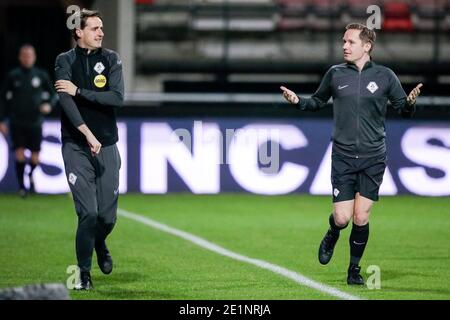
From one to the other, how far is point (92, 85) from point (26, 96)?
9.51 meters

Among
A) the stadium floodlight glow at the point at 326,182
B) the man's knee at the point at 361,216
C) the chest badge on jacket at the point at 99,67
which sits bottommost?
the stadium floodlight glow at the point at 326,182

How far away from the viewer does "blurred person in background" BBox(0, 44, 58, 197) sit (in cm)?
1828

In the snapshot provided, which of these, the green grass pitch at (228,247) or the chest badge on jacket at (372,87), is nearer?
the green grass pitch at (228,247)

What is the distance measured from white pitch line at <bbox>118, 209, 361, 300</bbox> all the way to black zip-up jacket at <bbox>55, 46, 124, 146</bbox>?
76.4 inches

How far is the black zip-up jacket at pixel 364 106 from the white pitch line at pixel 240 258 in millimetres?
1096

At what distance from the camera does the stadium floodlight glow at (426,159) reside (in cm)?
1855

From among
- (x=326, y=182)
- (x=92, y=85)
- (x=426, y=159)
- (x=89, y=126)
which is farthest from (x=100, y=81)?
(x=426, y=159)

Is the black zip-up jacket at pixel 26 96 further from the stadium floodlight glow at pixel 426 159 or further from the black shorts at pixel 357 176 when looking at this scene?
the black shorts at pixel 357 176

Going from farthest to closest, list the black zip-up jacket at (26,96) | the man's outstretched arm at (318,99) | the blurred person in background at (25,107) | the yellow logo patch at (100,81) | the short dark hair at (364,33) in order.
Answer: the black zip-up jacket at (26,96)
the blurred person in background at (25,107)
the man's outstretched arm at (318,99)
the short dark hair at (364,33)
the yellow logo patch at (100,81)

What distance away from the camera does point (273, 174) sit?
18969mm

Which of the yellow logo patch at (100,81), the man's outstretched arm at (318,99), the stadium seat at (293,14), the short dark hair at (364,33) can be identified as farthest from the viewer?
the stadium seat at (293,14)

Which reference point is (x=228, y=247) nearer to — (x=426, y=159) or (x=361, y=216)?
(x=361, y=216)

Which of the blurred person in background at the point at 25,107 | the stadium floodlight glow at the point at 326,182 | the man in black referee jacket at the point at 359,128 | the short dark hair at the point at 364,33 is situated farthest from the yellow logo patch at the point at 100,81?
the stadium floodlight glow at the point at 326,182
